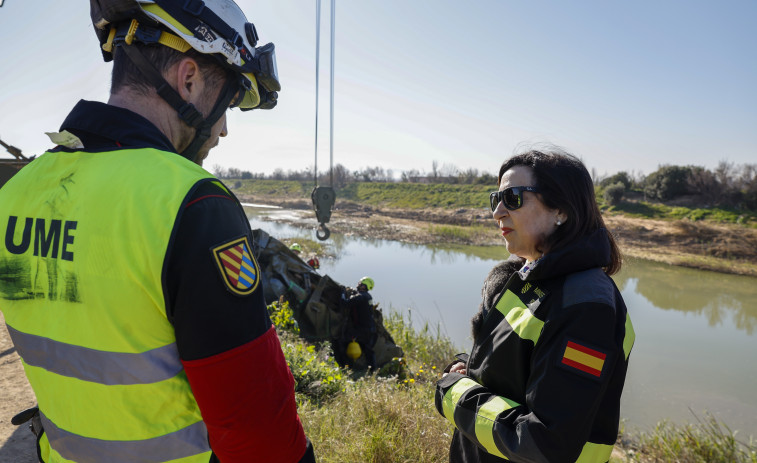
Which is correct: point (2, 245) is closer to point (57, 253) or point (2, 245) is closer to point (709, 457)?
point (57, 253)

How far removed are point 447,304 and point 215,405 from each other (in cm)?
1210

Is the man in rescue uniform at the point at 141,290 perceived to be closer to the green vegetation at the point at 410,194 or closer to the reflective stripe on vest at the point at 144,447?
the reflective stripe on vest at the point at 144,447

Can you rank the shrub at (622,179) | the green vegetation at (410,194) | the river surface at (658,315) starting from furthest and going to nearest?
the green vegetation at (410,194) < the shrub at (622,179) < the river surface at (658,315)

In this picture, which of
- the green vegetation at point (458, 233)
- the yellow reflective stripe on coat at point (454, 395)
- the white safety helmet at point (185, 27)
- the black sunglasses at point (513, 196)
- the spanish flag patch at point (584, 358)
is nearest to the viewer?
the white safety helmet at point (185, 27)

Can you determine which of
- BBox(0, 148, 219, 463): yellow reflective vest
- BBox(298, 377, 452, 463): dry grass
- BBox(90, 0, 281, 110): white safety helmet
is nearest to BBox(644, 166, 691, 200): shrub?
BBox(298, 377, 452, 463): dry grass

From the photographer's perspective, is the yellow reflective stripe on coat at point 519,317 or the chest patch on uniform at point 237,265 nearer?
the chest patch on uniform at point 237,265

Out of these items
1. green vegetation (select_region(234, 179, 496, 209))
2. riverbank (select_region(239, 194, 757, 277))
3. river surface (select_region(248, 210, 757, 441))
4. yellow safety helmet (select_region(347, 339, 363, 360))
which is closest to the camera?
river surface (select_region(248, 210, 757, 441))

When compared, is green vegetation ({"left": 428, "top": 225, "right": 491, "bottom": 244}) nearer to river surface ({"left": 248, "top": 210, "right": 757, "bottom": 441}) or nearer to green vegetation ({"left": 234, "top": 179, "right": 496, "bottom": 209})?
river surface ({"left": 248, "top": 210, "right": 757, "bottom": 441})

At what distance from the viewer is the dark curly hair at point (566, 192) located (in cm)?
170

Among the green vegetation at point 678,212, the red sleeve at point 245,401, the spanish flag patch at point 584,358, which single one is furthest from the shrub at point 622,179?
the red sleeve at point 245,401

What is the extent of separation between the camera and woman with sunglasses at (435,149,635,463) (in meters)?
1.36

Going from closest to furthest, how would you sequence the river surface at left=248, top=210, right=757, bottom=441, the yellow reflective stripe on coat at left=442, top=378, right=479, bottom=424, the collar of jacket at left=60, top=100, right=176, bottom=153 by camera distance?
the collar of jacket at left=60, top=100, right=176, bottom=153 → the yellow reflective stripe on coat at left=442, top=378, right=479, bottom=424 → the river surface at left=248, top=210, right=757, bottom=441

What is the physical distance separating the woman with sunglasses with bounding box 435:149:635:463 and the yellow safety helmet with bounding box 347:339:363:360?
561cm

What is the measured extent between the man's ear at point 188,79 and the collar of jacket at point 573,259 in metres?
1.33
